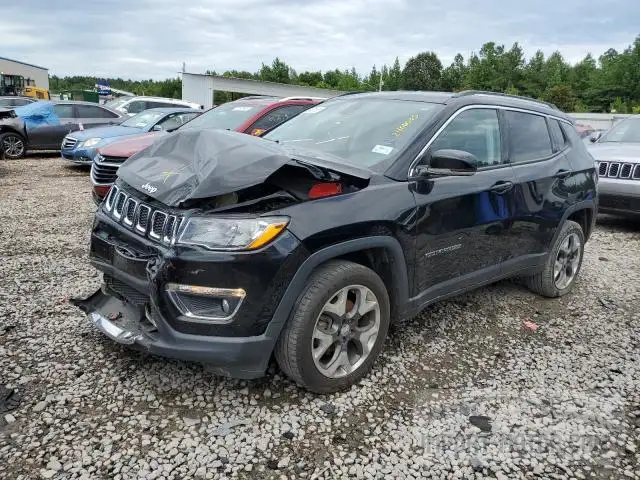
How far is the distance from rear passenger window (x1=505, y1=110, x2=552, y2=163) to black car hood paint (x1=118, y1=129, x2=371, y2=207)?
1.66 m

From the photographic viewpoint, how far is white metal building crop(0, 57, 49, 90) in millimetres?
55562

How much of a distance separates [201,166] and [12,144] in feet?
41.1

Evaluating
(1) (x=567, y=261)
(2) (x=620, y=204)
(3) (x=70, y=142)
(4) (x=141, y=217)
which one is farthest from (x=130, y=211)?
(3) (x=70, y=142)

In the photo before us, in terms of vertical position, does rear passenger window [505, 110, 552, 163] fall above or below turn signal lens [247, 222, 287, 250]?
above

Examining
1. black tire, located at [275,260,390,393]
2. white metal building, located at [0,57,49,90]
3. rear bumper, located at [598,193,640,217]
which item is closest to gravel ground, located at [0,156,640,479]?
black tire, located at [275,260,390,393]

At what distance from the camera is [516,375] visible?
3.40m

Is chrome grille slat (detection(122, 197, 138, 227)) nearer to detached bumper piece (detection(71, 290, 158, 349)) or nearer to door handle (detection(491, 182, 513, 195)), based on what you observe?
detached bumper piece (detection(71, 290, 158, 349))

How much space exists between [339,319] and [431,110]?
5.37 feet

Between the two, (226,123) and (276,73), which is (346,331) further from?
(276,73)

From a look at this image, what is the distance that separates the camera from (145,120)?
11.0 meters

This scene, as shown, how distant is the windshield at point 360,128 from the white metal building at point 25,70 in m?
55.7

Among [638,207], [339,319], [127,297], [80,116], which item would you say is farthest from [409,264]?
[80,116]

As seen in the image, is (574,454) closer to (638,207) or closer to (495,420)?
(495,420)

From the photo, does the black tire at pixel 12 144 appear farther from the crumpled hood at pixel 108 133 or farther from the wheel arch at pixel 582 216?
the wheel arch at pixel 582 216
